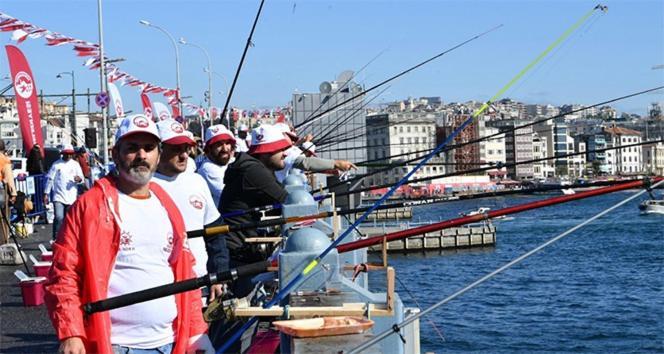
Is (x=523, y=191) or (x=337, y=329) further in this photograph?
(x=523, y=191)

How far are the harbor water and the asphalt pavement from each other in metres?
4.29

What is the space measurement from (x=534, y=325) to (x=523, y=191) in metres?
27.3

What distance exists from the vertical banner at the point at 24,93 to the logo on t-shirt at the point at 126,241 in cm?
1780

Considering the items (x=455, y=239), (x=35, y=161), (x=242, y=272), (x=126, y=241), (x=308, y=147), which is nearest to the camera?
Answer: (x=126, y=241)

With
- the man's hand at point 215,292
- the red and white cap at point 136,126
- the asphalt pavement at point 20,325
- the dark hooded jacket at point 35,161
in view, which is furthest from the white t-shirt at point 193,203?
the dark hooded jacket at point 35,161

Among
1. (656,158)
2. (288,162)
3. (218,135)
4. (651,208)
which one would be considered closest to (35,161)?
(288,162)

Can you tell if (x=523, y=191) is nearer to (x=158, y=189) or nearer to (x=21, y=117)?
(x=158, y=189)

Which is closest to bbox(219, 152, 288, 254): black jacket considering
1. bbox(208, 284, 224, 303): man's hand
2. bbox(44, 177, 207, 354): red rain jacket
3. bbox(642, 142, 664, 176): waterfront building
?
bbox(208, 284, 224, 303): man's hand

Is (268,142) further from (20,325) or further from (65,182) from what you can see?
(65,182)

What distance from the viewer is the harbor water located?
30.0m

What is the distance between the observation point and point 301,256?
535 centimetres

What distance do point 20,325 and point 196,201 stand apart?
4078 millimetres

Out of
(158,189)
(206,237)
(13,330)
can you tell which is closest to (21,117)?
(13,330)

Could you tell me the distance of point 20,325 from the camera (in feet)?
30.6
